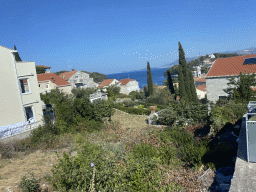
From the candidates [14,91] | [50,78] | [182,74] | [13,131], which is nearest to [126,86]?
[50,78]

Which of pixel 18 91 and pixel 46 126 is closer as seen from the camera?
pixel 46 126

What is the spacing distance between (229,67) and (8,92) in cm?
2457

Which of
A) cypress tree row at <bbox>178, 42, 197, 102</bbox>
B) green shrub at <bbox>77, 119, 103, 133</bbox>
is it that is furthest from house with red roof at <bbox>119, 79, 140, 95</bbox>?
green shrub at <bbox>77, 119, 103, 133</bbox>

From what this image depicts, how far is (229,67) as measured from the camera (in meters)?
25.8

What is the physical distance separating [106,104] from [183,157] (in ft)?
33.7

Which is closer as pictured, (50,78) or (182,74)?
(182,74)

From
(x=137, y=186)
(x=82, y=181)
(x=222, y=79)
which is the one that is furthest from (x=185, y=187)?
(x=222, y=79)

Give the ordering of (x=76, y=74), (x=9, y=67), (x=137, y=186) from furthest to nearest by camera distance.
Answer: (x=76, y=74), (x=9, y=67), (x=137, y=186)

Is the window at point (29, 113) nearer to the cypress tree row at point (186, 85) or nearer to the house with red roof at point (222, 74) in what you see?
the house with red roof at point (222, 74)

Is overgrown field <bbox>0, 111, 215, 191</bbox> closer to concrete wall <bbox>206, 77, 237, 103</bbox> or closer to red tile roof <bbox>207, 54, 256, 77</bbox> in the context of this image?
concrete wall <bbox>206, 77, 237, 103</bbox>

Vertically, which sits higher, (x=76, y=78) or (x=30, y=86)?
(x=30, y=86)

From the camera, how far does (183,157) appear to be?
7.76 meters

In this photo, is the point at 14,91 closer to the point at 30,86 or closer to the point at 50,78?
the point at 30,86

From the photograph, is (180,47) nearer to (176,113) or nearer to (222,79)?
(222,79)
